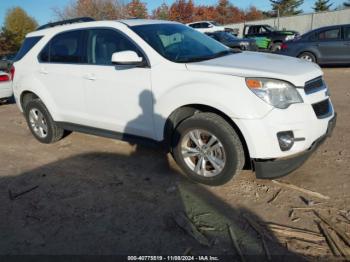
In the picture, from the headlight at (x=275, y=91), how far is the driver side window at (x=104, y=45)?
5.54 ft

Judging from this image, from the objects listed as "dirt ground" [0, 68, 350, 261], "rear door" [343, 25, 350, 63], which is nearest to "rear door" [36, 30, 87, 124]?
"dirt ground" [0, 68, 350, 261]

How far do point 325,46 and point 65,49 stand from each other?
34.1ft

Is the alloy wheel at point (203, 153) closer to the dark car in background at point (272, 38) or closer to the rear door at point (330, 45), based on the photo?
the rear door at point (330, 45)

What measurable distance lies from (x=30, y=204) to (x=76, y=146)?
186 centimetres

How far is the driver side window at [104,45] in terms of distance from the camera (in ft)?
14.3

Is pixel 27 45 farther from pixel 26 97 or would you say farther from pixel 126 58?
pixel 126 58

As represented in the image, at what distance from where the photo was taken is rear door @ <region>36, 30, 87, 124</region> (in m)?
4.77

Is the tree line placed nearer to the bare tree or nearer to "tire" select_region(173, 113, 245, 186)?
the bare tree

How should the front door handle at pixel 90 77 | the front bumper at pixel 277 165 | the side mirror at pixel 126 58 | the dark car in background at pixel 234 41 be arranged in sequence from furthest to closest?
the dark car in background at pixel 234 41
the front door handle at pixel 90 77
the side mirror at pixel 126 58
the front bumper at pixel 277 165

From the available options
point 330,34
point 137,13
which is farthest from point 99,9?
point 330,34

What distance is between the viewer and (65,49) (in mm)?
4996

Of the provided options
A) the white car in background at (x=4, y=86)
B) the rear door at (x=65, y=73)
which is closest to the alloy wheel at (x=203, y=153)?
the rear door at (x=65, y=73)

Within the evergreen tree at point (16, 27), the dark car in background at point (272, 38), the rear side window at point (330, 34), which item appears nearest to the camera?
the rear side window at point (330, 34)

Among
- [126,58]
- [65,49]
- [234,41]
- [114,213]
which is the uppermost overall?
[234,41]
